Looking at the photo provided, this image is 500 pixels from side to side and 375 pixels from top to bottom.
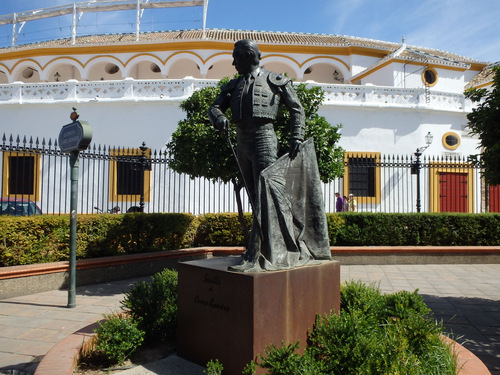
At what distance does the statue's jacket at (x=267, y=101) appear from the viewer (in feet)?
11.6

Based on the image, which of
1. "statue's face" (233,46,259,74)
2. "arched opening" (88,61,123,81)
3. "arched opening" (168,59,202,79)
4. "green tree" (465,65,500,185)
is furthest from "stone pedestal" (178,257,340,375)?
"arched opening" (88,61,123,81)

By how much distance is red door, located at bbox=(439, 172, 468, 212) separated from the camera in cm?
1597

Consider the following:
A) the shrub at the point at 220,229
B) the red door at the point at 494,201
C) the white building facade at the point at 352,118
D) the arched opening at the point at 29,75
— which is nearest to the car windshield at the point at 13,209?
the shrub at the point at 220,229

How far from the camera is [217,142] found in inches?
259

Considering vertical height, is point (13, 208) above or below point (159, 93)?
below

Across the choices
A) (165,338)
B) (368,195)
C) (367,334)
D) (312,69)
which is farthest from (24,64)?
(367,334)

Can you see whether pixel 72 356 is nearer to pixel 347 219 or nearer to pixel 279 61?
pixel 347 219

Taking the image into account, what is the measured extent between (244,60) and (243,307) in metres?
2.23

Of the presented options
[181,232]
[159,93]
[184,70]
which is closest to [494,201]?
[181,232]

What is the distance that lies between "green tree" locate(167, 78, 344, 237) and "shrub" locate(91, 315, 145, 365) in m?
3.51

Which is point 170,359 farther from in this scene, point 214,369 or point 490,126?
point 490,126

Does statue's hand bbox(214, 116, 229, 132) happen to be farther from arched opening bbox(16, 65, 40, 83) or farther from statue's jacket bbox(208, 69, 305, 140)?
arched opening bbox(16, 65, 40, 83)

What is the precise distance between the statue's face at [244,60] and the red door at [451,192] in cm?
1443

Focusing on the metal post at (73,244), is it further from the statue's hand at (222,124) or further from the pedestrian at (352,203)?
the pedestrian at (352,203)
